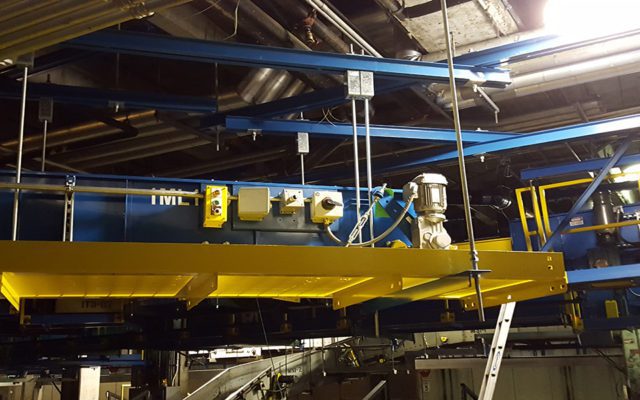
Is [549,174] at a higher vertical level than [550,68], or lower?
lower

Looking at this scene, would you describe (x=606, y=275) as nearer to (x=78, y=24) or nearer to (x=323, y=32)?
(x=323, y=32)

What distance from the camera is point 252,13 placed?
605 centimetres

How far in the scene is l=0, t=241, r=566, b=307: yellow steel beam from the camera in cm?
266

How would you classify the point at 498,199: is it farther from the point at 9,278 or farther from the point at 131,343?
the point at 9,278

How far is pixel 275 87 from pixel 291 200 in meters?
2.67

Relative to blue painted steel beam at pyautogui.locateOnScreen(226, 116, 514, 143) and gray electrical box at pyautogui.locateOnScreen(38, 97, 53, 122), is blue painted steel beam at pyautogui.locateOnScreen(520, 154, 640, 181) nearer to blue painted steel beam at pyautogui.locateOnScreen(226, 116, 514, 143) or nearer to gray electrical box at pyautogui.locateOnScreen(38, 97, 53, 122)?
blue painted steel beam at pyautogui.locateOnScreen(226, 116, 514, 143)

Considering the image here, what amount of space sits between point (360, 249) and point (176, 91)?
6.25 meters

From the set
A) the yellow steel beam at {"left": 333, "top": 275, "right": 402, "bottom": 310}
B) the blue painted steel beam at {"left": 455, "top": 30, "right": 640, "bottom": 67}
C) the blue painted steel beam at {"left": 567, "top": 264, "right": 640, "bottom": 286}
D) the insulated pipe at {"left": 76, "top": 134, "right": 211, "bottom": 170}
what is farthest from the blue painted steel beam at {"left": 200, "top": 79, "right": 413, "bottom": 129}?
the yellow steel beam at {"left": 333, "top": 275, "right": 402, "bottom": 310}

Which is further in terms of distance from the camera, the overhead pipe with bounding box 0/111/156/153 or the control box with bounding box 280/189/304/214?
the overhead pipe with bounding box 0/111/156/153

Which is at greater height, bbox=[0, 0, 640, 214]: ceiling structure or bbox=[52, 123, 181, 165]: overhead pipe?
bbox=[0, 0, 640, 214]: ceiling structure

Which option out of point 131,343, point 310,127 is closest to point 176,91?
point 310,127

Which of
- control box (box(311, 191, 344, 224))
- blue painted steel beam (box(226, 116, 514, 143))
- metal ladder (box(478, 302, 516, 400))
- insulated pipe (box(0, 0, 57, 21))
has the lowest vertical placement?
metal ladder (box(478, 302, 516, 400))

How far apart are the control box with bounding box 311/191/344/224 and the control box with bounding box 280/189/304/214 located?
11 centimetres

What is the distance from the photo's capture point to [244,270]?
9.34ft
